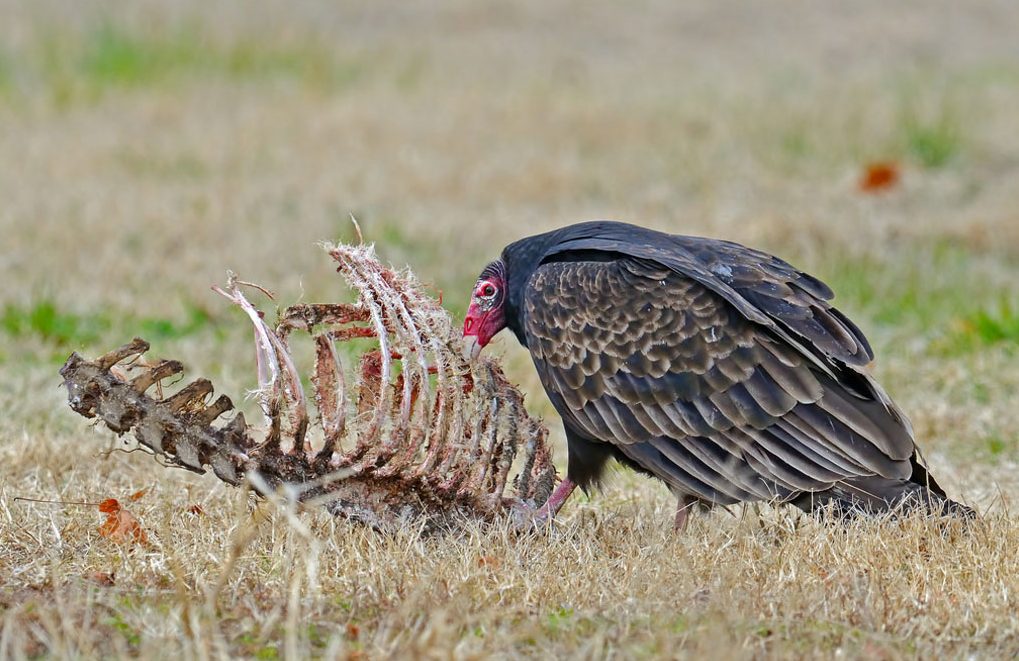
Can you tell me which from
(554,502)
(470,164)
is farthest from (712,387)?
(470,164)

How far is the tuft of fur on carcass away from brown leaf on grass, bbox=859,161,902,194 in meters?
5.73

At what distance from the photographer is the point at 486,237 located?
794 centimetres

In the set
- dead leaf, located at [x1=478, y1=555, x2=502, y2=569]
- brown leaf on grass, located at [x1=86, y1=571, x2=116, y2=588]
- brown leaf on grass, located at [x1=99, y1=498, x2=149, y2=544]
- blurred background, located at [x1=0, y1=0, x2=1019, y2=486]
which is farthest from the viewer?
blurred background, located at [x1=0, y1=0, x2=1019, y2=486]

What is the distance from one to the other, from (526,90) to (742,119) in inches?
71.1

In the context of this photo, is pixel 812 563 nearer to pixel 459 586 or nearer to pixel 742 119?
pixel 459 586

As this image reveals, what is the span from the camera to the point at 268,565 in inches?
127

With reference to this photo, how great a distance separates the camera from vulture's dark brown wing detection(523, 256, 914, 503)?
3523mm

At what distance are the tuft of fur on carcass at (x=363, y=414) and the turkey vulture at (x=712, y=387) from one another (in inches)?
6.5

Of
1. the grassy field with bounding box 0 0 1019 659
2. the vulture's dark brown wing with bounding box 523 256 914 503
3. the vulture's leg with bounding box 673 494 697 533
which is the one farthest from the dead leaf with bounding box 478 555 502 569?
the vulture's leg with bounding box 673 494 697 533

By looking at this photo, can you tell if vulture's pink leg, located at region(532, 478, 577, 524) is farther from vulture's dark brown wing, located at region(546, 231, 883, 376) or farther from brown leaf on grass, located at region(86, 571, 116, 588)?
brown leaf on grass, located at region(86, 571, 116, 588)

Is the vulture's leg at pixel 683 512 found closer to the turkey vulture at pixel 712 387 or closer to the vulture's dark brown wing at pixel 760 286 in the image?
the turkey vulture at pixel 712 387

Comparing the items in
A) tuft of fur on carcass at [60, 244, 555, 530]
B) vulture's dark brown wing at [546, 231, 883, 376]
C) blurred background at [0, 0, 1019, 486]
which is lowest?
blurred background at [0, 0, 1019, 486]

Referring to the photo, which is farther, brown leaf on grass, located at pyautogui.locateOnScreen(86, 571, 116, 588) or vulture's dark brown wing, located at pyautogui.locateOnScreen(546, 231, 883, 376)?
vulture's dark brown wing, located at pyautogui.locateOnScreen(546, 231, 883, 376)

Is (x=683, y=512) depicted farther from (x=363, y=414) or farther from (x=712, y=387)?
(x=363, y=414)
